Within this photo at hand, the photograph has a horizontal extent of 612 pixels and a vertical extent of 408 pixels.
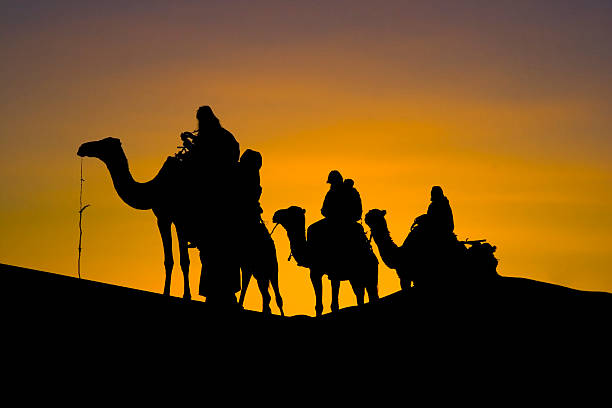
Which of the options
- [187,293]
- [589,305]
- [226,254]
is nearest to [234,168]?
[226,254]

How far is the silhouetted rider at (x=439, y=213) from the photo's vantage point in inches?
842

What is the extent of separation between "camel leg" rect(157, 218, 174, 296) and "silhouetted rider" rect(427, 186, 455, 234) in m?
4.85

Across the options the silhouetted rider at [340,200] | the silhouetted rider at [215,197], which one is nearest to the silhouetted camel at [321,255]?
the silhouetted rider at [340,200]

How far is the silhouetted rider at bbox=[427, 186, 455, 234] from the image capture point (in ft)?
70.1

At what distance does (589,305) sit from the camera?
1748 centimetres

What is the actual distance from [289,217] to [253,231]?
13.7 feet

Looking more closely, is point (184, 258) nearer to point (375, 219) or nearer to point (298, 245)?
point (298, 245)

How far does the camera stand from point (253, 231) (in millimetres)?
17938

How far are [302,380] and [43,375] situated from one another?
3.05 meters

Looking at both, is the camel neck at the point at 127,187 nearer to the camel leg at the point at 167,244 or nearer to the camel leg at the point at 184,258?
the camel leg at the point at 167,244

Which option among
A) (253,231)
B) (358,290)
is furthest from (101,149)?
(358,290)

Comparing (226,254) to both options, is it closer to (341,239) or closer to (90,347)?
(90,347)

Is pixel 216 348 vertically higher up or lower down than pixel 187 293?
lower down

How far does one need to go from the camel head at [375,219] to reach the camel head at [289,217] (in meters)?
1.50
